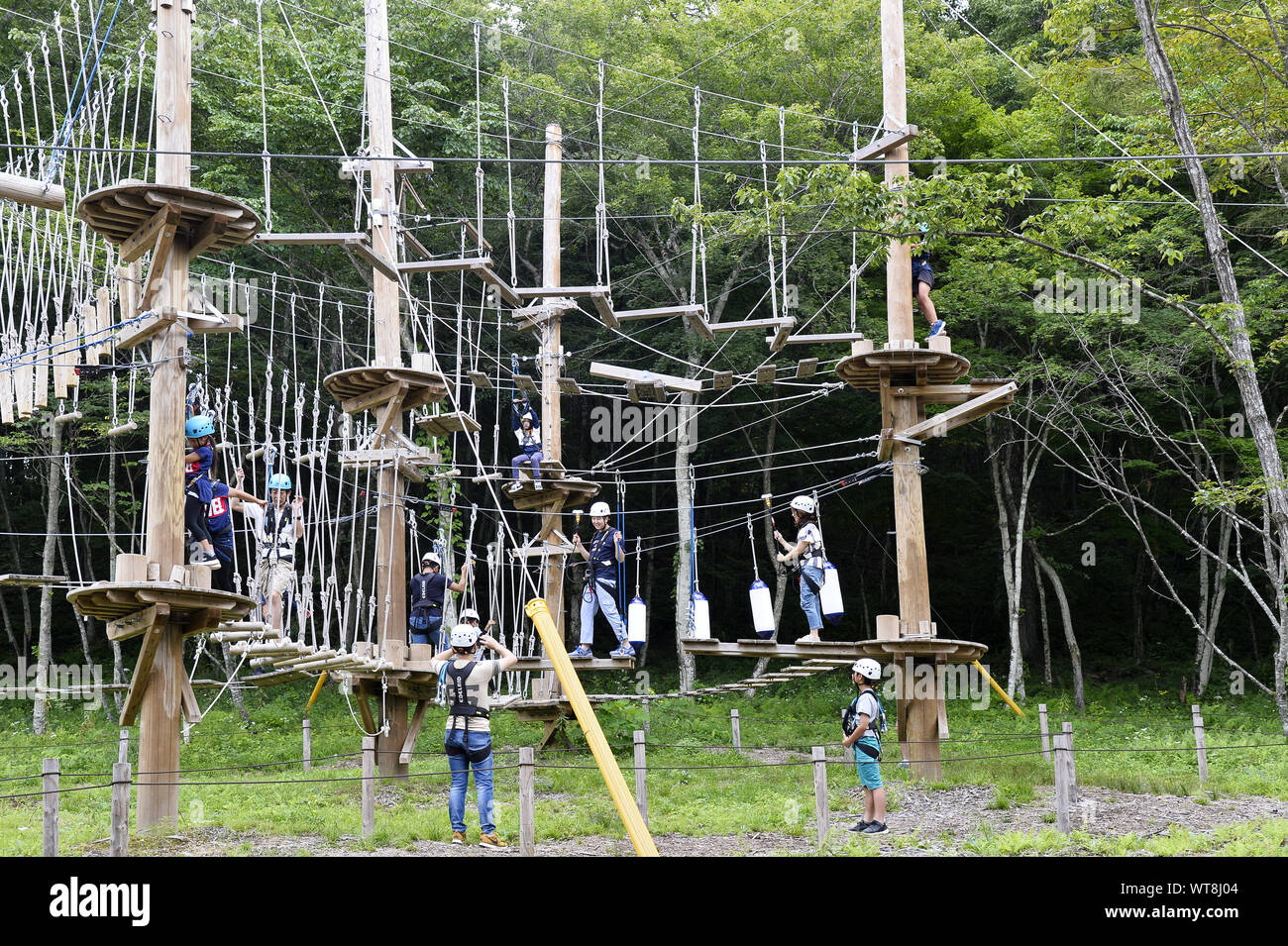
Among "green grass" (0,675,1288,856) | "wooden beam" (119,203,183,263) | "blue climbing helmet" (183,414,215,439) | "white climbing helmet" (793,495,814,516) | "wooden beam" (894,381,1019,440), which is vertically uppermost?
"wooden beam" (119,203,183,263)

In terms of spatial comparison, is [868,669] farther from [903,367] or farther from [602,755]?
[903,367]

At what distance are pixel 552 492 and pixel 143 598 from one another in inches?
196

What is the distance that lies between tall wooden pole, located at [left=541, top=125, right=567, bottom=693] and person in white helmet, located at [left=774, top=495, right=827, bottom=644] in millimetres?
2527

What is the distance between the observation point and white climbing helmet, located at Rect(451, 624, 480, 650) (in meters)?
8.02

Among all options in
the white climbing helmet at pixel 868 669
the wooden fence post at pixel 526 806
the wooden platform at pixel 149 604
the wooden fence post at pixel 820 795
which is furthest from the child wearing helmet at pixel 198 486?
the white climbing helmet at pixel 868 669

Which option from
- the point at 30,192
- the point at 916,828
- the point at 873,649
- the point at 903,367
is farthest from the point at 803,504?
the point at 30,192

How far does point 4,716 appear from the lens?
57.1 ft

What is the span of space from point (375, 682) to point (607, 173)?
986 cm

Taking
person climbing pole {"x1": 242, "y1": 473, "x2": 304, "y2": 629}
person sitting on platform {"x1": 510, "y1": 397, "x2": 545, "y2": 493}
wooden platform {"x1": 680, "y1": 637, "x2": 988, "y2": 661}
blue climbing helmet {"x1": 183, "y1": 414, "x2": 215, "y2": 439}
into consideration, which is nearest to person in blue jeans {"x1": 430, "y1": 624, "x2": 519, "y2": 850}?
person climbing pole {"x1": 242, "y1": 473, "x2": 304, "y2": 629}

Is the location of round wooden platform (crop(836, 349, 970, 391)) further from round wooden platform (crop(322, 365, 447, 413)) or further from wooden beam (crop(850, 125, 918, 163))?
round wooden platform (crop(322, 365, 447, 413))

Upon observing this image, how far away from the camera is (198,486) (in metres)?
9.16

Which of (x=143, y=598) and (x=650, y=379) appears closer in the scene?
(x=143, y=598)

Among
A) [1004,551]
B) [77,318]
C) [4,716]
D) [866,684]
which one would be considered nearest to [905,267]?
[866,684]

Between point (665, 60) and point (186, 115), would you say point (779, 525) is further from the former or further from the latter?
point (186, 115)
